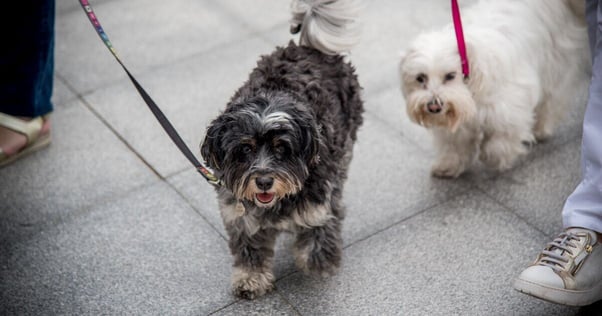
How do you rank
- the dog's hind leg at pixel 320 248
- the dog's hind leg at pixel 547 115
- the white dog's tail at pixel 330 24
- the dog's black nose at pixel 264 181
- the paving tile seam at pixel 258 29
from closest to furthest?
1. the dog's black nose at pixel 264 181
2. the dog's hind leg at pixel 320 248
3. the white dog's tail at pixel 330 24
4. the dog's hind leg at pixel 547 115
5. the paving tile seam at pixel 258 29

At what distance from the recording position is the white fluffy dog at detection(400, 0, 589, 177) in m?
3.90

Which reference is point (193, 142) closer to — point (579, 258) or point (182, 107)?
point (182, 107)

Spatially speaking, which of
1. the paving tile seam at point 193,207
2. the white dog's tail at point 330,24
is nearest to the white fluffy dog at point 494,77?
the white dog's tail at point 330,24

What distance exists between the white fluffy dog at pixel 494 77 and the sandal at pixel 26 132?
7.67ft

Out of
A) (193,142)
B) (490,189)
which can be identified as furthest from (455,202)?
(193,142)

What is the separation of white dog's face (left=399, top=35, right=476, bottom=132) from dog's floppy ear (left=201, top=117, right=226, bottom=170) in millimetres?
1336

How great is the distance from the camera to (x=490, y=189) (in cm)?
425

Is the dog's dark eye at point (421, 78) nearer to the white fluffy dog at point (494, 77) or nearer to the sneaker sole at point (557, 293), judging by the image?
the white fluffy dog at point (494, 77)

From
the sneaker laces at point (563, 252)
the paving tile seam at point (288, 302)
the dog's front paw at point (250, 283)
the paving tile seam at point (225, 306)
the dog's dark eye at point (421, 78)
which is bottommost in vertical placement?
the paving tile seam at point (225, 306)

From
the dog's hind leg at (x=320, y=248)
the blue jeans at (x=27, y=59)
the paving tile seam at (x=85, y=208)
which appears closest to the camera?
the dog's hind leg at (x=320, y=248)

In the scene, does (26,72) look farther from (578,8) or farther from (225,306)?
(578,8)

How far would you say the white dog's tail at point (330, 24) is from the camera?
377 centimetres

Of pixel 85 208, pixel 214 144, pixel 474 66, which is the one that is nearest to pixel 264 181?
pixel 214 144

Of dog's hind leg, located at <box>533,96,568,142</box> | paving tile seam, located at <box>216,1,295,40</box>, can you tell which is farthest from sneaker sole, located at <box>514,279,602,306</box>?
paving tile seam, located at <box>216,1,295,40</box>
